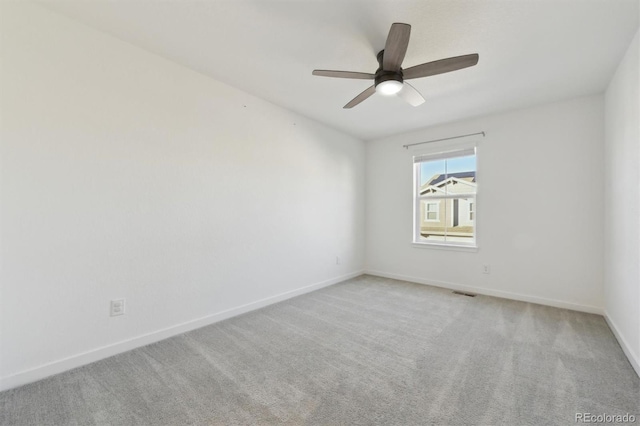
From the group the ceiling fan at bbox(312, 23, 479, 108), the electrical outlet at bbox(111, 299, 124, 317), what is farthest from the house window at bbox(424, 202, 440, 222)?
the electrical outlet at bbox(111, 299, 124, 317)

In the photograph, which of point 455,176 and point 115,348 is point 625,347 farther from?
point 115,348

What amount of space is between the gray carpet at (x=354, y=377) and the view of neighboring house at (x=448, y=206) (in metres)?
1.50

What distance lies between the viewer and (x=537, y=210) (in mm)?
3340

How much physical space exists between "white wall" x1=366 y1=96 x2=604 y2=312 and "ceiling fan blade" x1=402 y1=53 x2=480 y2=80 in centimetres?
218

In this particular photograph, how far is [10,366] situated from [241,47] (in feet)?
9.09


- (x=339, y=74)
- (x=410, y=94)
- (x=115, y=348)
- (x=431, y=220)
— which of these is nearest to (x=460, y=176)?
(x=431, y=220)

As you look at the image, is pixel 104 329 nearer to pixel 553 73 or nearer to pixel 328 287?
pixel 328 287

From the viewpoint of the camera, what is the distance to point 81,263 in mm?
1983

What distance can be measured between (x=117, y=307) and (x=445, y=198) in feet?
13.9

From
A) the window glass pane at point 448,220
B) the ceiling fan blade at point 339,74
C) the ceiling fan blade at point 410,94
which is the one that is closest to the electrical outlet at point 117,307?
the ceiling fan blade at point 339,74

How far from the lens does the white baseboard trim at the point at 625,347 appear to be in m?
1.88

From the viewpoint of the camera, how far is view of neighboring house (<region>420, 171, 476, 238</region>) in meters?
3.91

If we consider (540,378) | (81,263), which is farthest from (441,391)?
(81,263)

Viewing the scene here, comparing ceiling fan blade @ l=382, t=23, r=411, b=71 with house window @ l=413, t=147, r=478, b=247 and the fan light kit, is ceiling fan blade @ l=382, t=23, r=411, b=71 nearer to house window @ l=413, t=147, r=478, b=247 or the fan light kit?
the fan light kit
